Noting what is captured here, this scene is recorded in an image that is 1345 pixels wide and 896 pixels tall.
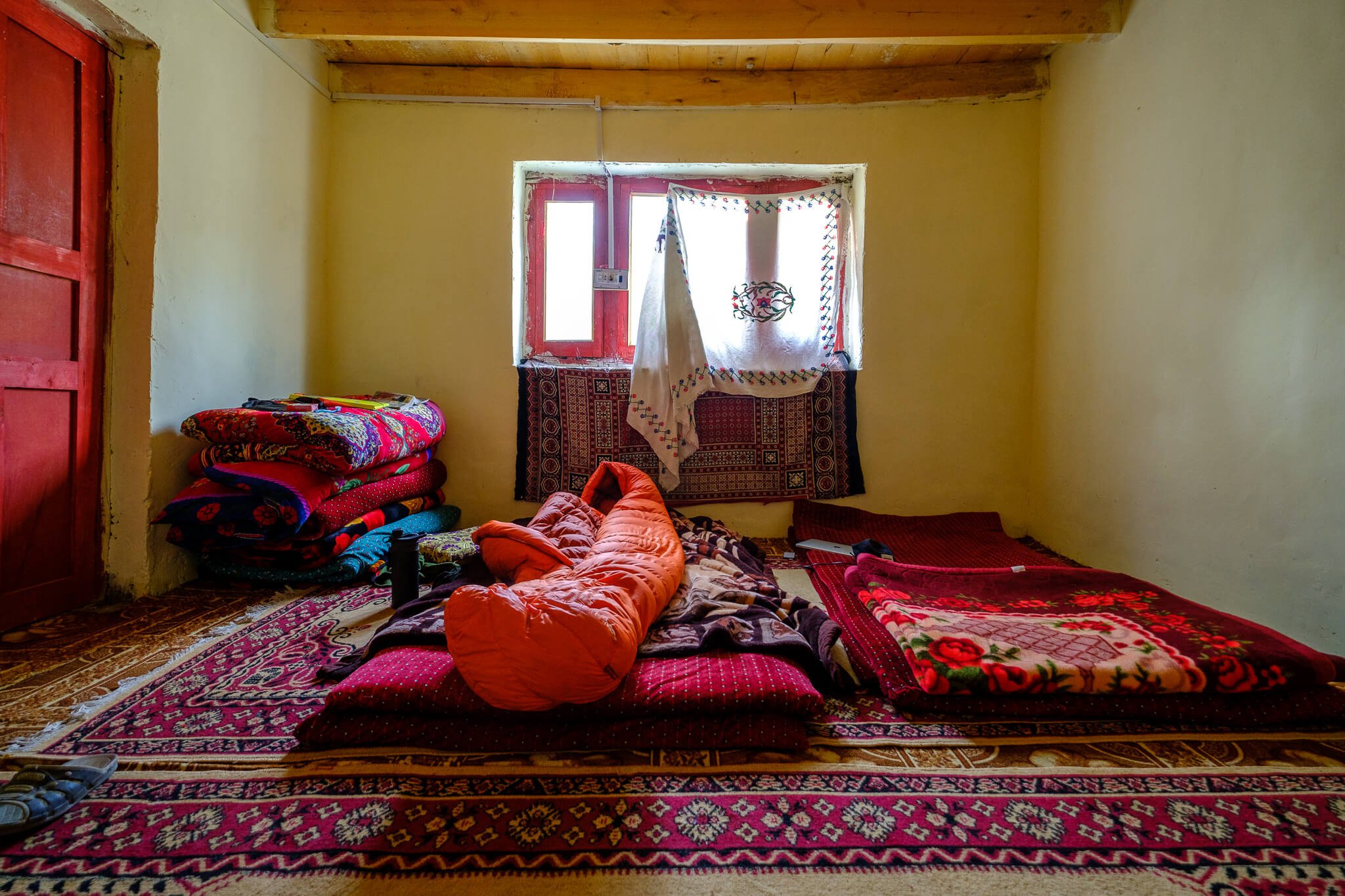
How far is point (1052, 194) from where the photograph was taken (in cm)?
311

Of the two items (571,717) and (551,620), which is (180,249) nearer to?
(551,620)

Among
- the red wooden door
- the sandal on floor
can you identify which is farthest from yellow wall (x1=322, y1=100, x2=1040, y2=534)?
the sandal on floor

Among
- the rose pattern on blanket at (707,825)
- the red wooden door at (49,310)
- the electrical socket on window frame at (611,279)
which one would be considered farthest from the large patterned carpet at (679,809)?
the electrical socket on window frame at (611,279)

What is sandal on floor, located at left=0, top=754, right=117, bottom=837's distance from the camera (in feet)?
3.16

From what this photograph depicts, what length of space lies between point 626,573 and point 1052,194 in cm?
302

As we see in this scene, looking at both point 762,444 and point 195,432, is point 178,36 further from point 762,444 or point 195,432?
point 762,444

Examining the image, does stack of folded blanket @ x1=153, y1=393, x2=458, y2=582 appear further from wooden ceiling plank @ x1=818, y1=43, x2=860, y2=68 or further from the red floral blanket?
wooden ceiling plank @ x1=818, y1=43, x2=860, y2=68

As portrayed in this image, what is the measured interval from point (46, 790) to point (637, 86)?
11.2ft

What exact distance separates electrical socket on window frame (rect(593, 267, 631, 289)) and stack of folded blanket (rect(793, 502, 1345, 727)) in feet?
7.03

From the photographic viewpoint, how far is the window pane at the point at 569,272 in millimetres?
3473

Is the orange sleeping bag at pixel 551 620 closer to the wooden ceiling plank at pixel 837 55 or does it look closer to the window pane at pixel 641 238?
the window pane at pixel 641 238

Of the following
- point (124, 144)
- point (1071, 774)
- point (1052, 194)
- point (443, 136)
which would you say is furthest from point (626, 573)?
point (1052, 194)

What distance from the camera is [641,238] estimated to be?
137 inches

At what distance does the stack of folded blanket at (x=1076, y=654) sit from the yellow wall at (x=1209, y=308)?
39 centimetres
